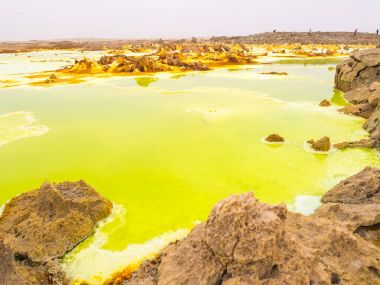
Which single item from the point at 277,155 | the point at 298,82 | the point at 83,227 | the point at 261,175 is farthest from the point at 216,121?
the point at 298,82

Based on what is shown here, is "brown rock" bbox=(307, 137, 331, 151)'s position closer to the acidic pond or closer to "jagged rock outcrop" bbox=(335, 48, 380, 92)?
the acidic pond

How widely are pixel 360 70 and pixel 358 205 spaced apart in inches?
513

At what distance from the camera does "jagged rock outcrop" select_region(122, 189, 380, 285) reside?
9.71 ft

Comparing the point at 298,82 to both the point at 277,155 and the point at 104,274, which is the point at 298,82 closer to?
the point at 277,155

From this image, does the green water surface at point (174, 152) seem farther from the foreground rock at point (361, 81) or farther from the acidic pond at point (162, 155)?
the foreground rock at point (361, 81)

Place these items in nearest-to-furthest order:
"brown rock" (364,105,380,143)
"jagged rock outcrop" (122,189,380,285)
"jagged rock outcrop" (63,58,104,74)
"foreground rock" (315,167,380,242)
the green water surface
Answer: "jagged rock outcrop" (122,189,380,285)
"foreground rock" (315,167,380,242)
the green water surface
"brown rock" (364,105,380,143)
"jagged rock outcrop" (63,58,104,74)

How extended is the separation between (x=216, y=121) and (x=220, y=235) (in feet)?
25.8

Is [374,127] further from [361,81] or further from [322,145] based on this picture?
[361,81]

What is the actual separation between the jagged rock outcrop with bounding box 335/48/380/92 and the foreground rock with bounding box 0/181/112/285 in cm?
1407

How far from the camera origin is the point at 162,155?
314 inches

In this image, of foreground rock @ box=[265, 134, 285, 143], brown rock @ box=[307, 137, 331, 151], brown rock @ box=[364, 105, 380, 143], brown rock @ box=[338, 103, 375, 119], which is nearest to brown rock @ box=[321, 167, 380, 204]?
brown rock @ box=[307, 137, 331, 151]

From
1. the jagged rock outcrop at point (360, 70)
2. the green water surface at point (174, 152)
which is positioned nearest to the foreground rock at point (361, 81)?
the jagged rock outcrop at point (360, 70)

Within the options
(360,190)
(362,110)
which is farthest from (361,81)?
(360,190)

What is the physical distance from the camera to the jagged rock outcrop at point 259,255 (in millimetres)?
2961
